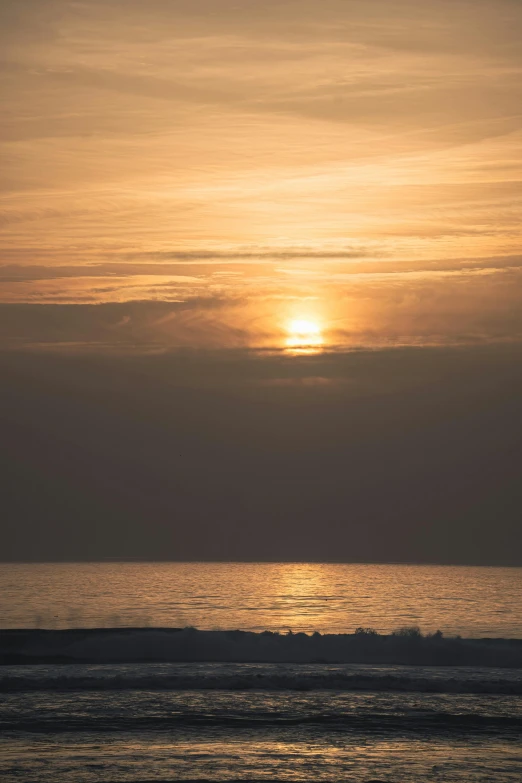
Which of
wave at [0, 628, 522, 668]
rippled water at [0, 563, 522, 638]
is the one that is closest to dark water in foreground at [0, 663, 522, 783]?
wave at [0, 628, 522, 668]

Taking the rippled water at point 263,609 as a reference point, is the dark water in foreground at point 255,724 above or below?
below

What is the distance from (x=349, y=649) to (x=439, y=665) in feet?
14.1

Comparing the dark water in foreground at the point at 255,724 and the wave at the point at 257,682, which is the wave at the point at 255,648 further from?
the wave at the point at 257,682

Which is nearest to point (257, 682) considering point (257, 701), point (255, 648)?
point (257, 701)

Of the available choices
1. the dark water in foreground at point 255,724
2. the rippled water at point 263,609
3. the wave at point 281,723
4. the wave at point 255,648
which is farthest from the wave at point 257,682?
the rippled water at point 263,609

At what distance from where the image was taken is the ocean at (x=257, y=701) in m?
19.1

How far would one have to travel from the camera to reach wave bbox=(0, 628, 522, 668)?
40.2 m

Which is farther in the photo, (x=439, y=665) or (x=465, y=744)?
(x=439, y=665)

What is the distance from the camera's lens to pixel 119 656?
40375mm

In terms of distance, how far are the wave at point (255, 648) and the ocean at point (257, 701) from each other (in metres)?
0.09

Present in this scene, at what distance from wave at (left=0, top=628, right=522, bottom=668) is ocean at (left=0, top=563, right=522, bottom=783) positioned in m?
0.09

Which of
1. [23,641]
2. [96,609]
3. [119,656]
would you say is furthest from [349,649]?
[96,609]

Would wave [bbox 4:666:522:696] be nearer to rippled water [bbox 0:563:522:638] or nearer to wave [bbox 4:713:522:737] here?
wave [bbox 4:713:522:737]

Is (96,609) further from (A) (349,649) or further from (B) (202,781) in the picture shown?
(B) (202,781)
